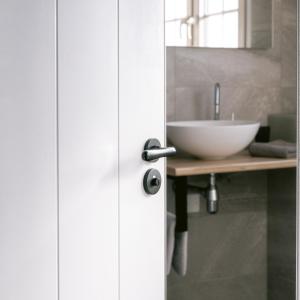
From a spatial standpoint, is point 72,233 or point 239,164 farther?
point 239,164

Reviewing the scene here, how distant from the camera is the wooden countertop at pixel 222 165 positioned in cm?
212

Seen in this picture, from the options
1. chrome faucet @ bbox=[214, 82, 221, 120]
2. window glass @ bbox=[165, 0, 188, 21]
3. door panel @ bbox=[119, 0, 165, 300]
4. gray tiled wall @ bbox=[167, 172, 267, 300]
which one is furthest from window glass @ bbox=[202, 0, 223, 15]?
door panel @ bbox=[119, 0, 165, 300]

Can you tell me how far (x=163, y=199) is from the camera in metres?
1.35

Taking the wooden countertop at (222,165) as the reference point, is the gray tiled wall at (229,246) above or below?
below

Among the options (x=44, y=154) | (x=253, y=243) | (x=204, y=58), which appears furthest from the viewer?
(x=253, y=243)

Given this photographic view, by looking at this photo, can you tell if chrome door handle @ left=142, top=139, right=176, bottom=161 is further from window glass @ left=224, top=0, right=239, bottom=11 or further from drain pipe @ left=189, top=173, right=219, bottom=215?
window glass @ left=224, top=0, right=239, bottom=11

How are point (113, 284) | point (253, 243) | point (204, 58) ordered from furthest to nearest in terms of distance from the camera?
point (253, 243) → point (204, 58) → point (113, 284)

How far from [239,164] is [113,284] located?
3.57 feet

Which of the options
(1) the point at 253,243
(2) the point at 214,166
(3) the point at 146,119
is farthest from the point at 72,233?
(1) the point at 253,243

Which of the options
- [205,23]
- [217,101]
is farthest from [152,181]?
[205,23]

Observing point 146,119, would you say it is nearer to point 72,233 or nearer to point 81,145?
point 81,145

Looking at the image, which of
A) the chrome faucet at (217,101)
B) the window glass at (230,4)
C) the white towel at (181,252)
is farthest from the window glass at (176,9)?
the white towel at (181,252)

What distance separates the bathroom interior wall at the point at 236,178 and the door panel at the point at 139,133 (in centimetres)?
122

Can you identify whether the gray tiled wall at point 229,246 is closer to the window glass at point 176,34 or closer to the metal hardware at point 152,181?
the window glass at point 176,34
